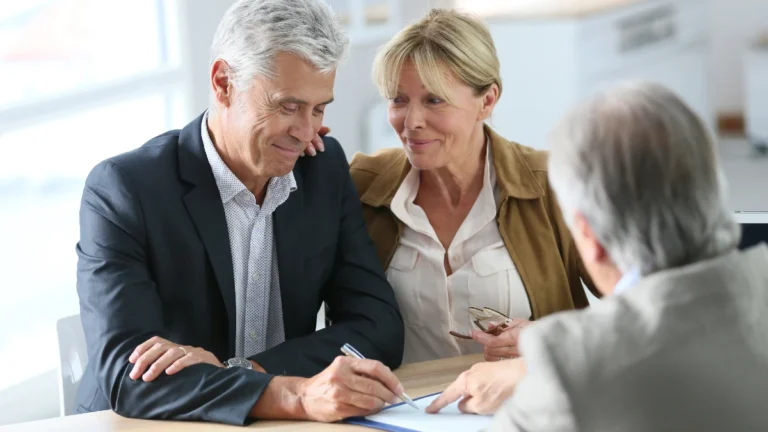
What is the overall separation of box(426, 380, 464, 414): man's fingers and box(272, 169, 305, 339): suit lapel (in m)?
0.62

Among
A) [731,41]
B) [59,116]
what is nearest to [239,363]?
[59,116]

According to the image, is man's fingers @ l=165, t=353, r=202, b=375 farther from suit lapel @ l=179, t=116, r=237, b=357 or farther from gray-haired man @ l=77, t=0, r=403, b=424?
suit lapel @ l=179, t=116, r=237, b=357

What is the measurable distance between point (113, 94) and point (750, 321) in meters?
3.43

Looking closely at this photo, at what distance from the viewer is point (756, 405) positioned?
1235 millimetres

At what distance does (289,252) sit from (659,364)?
1283 millimetres

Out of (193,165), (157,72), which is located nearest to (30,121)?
(157,72)

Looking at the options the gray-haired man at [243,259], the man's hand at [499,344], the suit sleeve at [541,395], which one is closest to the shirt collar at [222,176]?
the gray-haired man at [243,259]

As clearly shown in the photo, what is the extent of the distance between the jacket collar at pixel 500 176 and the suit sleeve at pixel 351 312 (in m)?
0.13

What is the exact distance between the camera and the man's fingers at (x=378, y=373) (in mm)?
1898

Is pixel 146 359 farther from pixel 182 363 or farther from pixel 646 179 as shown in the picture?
pixel 646 179

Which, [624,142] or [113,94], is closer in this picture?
[624,142]

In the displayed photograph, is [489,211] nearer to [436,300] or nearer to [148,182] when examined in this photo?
[436,300]

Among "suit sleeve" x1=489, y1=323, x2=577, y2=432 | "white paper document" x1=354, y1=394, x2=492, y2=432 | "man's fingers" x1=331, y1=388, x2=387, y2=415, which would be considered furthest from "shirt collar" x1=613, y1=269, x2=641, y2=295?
"man's fingers" x1=331, y1=388, x2=387, y2=415

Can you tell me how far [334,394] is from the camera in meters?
1.86
